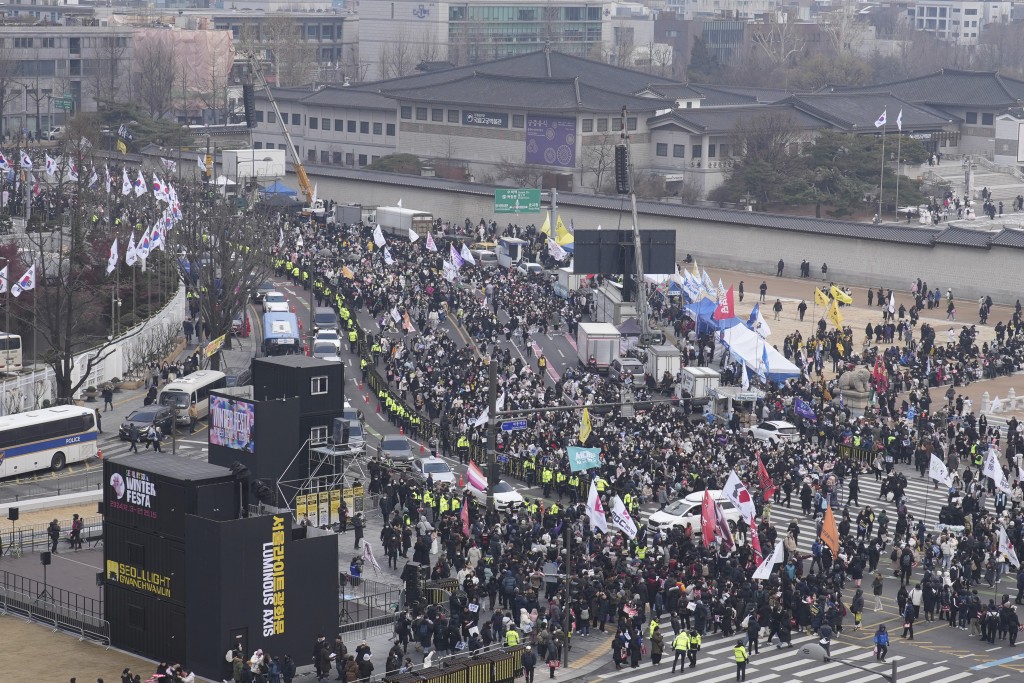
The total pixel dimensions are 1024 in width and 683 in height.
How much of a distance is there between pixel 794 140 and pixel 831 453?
75726 millimetres

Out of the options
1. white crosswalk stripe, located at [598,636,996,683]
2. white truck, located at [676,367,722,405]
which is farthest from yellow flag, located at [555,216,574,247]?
white crosswalk stripe, located at [598,636,996,683]

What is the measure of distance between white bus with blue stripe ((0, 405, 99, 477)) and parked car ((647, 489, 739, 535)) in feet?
63.2

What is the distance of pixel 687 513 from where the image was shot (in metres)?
51.0

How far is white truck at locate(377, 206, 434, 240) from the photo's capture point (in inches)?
4141

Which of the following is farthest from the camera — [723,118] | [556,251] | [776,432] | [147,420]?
[723,118]

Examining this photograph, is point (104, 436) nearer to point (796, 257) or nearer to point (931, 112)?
point (796, 257)

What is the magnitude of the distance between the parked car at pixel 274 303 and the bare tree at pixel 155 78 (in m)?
79.6

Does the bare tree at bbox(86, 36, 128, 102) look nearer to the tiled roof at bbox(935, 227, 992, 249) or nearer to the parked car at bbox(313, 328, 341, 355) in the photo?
the tiled roof at bbox(935, 227, 992, 249)

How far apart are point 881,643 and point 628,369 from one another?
31.1 meters

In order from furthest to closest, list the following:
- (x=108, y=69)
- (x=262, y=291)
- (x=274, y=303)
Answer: (x=108, y=69), (x=262, y=291), (x=274, y=303)

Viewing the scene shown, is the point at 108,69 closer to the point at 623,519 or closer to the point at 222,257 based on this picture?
the point at 222,257

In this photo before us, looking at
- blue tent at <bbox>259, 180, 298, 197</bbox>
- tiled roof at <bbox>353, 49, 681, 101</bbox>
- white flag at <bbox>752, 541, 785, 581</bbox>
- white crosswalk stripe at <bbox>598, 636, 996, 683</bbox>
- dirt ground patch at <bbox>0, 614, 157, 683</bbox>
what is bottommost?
dirt ground patch at <bbox>0, 614, 157, 683</bbox>

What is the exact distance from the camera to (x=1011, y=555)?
4659 centimetres

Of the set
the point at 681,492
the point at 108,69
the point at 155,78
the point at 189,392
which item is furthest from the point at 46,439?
A: the point at 108,69
